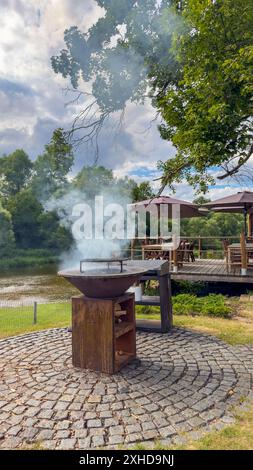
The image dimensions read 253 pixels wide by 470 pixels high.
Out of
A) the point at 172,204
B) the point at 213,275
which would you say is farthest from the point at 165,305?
the point at 172,204

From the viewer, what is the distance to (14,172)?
114ft

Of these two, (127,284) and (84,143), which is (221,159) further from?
(84,143)

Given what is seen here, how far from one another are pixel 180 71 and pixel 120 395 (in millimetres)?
5332

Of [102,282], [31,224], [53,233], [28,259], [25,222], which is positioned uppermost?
[25,222]

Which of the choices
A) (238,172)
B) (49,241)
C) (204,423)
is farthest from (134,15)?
(49,241)

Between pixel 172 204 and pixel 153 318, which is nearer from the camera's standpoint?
pixel 153 318

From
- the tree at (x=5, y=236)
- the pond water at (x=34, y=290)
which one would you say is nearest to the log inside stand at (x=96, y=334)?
the pond water at (x=34, y=290)

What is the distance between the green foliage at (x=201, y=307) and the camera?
5.79 meters

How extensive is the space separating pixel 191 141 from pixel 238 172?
97.7 inches

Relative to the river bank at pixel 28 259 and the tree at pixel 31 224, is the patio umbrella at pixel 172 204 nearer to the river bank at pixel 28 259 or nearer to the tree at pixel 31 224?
the river bank at pixel 28 259

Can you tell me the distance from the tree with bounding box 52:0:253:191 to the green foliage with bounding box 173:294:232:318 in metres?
2.43

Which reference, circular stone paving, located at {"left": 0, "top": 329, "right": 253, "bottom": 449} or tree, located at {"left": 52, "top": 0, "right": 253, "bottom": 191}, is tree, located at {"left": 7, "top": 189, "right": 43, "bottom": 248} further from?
circular stone paving, located at {"left": 0, "top": 329, "right": 253, "bottom": 449}

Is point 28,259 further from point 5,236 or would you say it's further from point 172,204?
point 172,204
